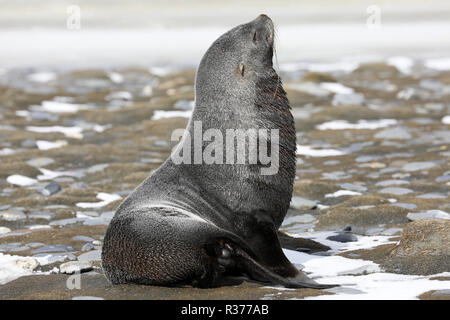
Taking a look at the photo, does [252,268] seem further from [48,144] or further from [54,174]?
[48,144]

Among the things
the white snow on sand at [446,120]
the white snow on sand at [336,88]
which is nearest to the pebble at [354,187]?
the white snow on sand at [446,120]

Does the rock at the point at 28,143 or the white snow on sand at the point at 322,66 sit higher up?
the white snow on sand at the point at 322,66

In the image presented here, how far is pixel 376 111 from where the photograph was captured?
16406mm

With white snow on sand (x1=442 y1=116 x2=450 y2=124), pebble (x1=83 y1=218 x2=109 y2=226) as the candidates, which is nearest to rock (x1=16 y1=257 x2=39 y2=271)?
pebble (x1=83 y1=218 x2=109 y2=226)

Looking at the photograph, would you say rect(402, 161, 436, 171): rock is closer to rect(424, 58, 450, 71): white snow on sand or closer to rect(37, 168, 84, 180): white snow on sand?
rect(37, 168, 84, 180): white snow on sand

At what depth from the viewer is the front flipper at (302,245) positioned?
7.16 meters

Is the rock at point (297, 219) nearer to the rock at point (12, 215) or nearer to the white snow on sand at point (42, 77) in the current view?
the rock at point (12, 215)

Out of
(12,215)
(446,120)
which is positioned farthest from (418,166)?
(12,215)

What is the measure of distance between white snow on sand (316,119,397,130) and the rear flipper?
371 inches
